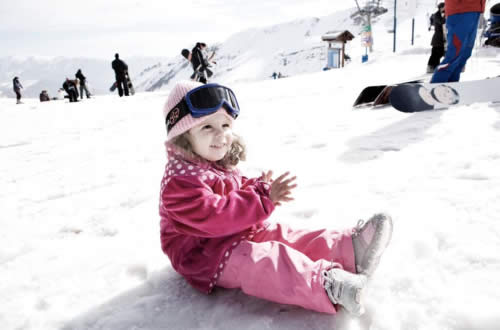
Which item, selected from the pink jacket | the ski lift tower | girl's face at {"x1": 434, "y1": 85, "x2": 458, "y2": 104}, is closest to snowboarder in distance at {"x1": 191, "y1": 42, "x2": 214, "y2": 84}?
girl's face at {"x1": 434, "y1": 85, "x2": 458, "y2": 104}

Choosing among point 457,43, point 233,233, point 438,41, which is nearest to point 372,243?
point 233,233

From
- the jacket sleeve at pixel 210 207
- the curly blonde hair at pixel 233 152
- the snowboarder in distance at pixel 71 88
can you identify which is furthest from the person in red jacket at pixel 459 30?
the snowboarder in distance at pixel 71 88

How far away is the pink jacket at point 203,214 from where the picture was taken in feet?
4.61

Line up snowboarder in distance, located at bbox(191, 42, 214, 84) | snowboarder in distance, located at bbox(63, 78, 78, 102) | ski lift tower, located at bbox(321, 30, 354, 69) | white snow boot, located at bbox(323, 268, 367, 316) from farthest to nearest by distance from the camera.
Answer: ski lift tower, located at bbox(321, 30, 354, 69) → snowboarder in distance, located at bbox(63, 78, 78, 102) → snowboarder in distance, located at bbox(191, 42, 214, 84) → white snow boot, located at bbox(323, 268, 367, 316)

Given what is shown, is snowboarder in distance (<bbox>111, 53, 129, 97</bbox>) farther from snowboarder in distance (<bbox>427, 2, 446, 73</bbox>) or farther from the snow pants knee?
the snow pants knee

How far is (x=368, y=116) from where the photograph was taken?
4.95m

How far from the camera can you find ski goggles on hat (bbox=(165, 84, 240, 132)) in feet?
5.21

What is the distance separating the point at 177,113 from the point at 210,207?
0.54m

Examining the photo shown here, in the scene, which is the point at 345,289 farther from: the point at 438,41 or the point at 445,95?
the point at 438,41

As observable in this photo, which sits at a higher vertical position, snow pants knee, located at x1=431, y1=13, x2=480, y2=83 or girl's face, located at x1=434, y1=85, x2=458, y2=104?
snow pants knee, located at x1=431, y1=13, x2=480, y2=83

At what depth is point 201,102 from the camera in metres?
1.59

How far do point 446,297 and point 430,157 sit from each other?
1836mm

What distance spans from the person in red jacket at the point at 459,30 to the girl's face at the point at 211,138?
4395 mm

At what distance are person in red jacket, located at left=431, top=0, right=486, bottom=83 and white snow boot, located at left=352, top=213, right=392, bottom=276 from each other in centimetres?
428
